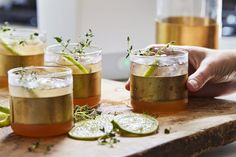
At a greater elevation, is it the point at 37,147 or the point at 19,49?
the point at 19,49

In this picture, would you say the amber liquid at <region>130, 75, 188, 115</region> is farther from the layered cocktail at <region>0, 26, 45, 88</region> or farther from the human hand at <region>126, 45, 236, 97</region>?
the layered cocktail at <region>0, 26, 45, 88</region>

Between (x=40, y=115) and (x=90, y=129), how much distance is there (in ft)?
0.30

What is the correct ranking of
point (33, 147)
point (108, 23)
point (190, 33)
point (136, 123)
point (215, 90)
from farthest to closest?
point (108, 23) < point (190, 33) < point (215, 90) < point (136, 123) < point (33, 147)

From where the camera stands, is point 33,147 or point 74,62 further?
point 74,62

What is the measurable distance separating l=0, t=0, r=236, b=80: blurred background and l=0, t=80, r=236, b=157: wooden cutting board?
0.52m

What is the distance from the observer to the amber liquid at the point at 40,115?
3.10 ft

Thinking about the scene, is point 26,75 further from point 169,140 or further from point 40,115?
point 169,140

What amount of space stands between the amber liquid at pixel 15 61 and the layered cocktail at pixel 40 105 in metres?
0.32

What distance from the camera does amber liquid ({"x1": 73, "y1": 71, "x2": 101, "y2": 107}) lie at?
1.13 m

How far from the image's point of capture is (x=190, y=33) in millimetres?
1473

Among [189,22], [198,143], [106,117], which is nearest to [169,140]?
Answer: [198,143]

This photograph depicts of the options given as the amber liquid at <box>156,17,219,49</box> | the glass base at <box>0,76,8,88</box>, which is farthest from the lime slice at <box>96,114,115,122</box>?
the amber liquid at <box>156,17,219,49</box>

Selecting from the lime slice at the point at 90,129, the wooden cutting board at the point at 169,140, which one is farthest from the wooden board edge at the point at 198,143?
the lime slice at the point at 90,129

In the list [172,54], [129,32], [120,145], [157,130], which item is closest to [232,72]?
[172,54]
